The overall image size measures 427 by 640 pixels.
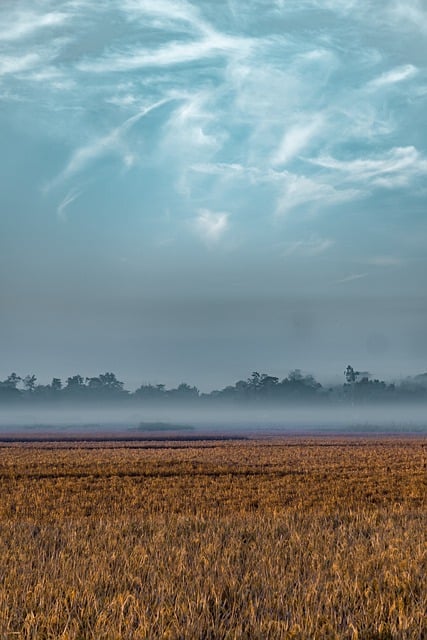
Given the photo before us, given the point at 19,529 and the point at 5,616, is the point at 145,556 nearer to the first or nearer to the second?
the point at 5,616

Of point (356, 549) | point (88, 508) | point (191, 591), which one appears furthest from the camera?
point (88, 508)

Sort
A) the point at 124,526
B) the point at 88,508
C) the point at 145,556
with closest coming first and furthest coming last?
the point at 145,556 < the point at 124,526 < the point at 88,508

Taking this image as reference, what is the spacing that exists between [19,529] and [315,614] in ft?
29.0

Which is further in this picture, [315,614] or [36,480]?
[36,480]

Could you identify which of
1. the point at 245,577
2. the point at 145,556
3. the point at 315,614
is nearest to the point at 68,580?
the point at 145,556

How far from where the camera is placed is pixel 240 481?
31891 mm

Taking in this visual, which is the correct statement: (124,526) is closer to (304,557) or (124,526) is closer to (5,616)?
(304,557)

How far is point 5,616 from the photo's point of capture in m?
6.86

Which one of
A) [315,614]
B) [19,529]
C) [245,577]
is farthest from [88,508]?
[315,614]

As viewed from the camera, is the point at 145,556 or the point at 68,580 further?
the point at 145,556

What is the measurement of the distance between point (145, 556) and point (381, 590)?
3.69 meters

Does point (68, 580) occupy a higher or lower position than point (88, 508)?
higher

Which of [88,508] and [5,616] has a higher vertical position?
[5,616]

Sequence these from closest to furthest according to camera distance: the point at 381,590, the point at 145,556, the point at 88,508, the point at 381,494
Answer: the point at 381,590 < the point at 145,556 < the point at 88,508 < the point at 381,494
